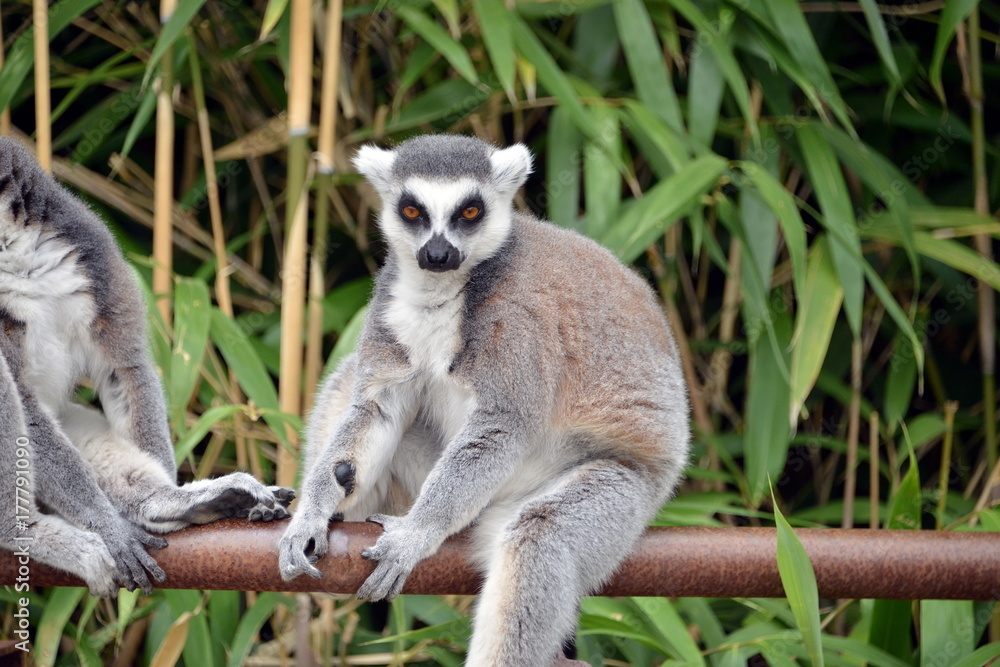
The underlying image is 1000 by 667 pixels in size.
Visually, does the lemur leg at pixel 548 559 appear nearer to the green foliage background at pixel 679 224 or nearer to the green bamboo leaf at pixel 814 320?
the green foliage background at pixel 679 224

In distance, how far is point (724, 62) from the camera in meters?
3.96

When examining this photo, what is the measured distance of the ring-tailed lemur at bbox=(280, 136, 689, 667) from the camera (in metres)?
2.48

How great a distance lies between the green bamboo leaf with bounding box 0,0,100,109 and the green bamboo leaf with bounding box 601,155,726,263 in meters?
2.17

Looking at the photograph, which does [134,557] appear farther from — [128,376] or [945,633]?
[945,633]

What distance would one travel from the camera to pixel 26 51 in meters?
3.95

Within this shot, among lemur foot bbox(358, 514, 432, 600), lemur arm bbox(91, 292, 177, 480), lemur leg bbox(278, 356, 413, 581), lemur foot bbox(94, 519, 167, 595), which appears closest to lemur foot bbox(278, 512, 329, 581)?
lemur leg bbox(278, 356, 413, 581)

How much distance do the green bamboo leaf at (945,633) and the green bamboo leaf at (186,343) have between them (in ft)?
8.37

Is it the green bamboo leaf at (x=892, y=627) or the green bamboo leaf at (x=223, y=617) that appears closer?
the green bamboo leaf at (x=892, y=627)

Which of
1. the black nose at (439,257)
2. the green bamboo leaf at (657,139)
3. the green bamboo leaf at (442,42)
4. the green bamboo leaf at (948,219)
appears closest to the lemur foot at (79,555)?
the black nose at (439,257)

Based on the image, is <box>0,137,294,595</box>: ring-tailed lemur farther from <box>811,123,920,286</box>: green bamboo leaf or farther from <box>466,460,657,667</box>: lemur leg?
<box>811,123,920,286</box>: green bamboo leaf

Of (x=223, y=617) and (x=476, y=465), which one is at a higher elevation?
(x=476, y=465)

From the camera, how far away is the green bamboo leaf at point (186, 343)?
11.1ft

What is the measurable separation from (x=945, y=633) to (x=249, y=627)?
2293 millimetres

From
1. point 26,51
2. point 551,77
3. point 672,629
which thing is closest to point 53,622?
point 672,629
